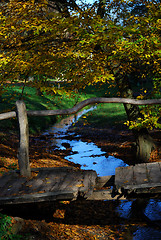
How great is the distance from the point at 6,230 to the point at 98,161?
862cm

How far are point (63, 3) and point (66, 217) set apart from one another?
906 cm

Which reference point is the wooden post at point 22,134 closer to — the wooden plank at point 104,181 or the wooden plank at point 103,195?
the wooden plank at point 103,195

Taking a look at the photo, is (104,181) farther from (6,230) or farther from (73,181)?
(6,230)

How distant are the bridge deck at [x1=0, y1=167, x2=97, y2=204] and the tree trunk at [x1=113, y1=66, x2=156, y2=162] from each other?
6.51 meters

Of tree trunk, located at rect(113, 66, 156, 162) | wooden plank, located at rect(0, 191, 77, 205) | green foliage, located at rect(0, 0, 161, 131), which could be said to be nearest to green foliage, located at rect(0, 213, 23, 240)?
wooden plank, located at rect(0, 191, 77, 205)

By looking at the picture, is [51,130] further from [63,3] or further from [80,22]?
[80,22]

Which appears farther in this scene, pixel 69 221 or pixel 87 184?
pixel 69 221

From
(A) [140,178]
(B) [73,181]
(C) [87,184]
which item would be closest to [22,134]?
(B) [73,181]

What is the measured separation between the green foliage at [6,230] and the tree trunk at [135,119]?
8.10m

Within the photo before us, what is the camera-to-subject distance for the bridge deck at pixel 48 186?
4887mm

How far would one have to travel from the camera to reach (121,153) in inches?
567

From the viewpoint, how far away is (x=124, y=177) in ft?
18.7

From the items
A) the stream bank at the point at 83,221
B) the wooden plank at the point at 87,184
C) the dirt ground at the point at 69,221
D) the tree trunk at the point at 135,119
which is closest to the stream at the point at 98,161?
the stream bank at the point at 83,221

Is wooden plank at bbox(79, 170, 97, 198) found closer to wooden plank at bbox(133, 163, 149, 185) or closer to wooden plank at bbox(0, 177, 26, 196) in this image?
wooden plank at bbox(133, 163, 149, 185)
